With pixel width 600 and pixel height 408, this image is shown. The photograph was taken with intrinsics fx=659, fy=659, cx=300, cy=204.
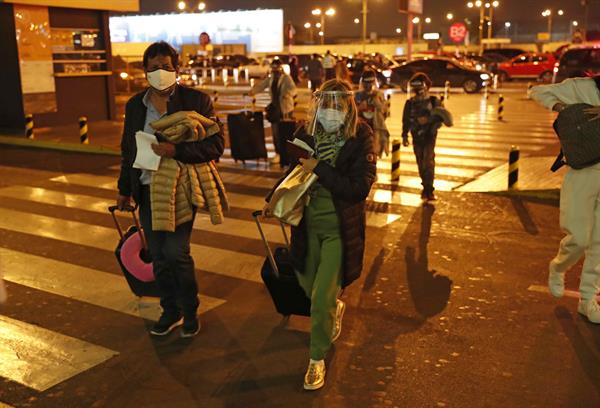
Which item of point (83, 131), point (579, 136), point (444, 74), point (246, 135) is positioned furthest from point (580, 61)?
point (579, 136)

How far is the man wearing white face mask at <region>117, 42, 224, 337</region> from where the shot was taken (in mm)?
4594

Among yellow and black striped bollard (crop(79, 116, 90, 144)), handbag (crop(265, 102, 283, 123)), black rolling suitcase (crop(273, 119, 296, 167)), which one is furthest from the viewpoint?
yellow and black striped bollard (crop(79, 116, 90, 144))

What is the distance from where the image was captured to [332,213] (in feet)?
13.7

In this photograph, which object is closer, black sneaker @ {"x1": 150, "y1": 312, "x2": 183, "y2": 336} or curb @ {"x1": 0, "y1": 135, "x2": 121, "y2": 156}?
black sneaker @ {"x1": 150, "y1": 312, "x2": 183, "y2": 336}

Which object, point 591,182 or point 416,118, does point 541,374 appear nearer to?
point 591,182

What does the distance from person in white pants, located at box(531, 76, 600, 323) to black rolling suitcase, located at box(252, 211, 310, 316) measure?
7.19ft

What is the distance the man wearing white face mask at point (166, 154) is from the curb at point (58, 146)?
377 inches

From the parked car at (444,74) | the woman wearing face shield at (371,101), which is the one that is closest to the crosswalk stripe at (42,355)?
the woman wearing face shield at (371,101)

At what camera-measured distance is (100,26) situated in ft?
65.3

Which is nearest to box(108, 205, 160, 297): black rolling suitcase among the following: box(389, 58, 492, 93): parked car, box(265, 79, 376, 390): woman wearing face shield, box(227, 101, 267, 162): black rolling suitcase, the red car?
Answer: box(265, 79, 376, 390): woman wearing face shield

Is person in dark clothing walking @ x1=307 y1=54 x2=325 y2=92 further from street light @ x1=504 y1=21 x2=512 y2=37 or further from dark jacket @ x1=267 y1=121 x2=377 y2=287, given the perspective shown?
street light @ x1=504 y1=21 x2=512 y2=37

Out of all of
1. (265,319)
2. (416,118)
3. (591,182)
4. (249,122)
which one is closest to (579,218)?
(591,182)

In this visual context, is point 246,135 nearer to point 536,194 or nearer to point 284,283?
point 536,194

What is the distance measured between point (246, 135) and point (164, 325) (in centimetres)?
741
